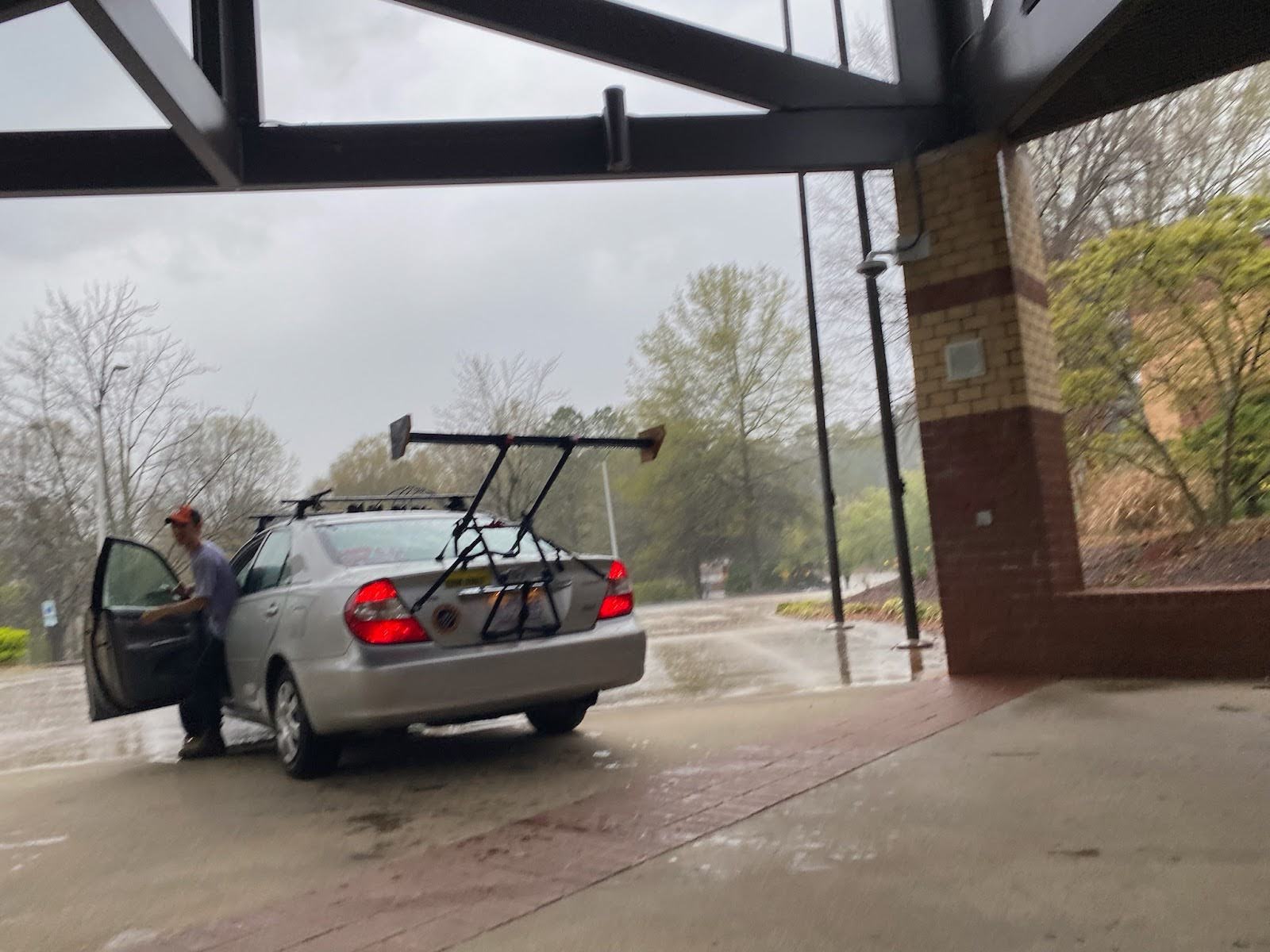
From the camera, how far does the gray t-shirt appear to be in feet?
22.0

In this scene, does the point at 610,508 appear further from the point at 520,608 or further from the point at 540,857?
the point at 540,857

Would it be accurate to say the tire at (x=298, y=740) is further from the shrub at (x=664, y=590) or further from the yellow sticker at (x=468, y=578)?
the shrub at (x=664, y=590)

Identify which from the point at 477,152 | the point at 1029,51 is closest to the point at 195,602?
the point at 477,152

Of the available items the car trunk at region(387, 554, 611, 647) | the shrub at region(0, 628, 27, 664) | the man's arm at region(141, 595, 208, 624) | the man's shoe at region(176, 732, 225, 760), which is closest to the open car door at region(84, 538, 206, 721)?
the man's arm at region(141, 595, 208, 624)

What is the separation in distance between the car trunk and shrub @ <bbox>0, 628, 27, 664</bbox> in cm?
2726

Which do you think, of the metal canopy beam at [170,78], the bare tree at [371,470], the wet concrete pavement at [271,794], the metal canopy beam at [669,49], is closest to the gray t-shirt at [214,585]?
the wet concrete pavement at [271,794]

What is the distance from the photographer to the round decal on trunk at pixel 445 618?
17.4 feet

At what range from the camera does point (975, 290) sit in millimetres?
7418

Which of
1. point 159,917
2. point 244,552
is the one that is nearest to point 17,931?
point 159,917

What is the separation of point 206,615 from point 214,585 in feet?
1.00

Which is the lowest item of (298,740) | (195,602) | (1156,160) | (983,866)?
(983,866)

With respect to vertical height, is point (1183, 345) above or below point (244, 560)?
above

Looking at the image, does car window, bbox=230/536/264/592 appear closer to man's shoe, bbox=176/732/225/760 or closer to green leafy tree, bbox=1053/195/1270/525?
man's shoe, bbox=176/732/225/760

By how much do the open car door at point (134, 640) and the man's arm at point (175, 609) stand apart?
11 centimetres
